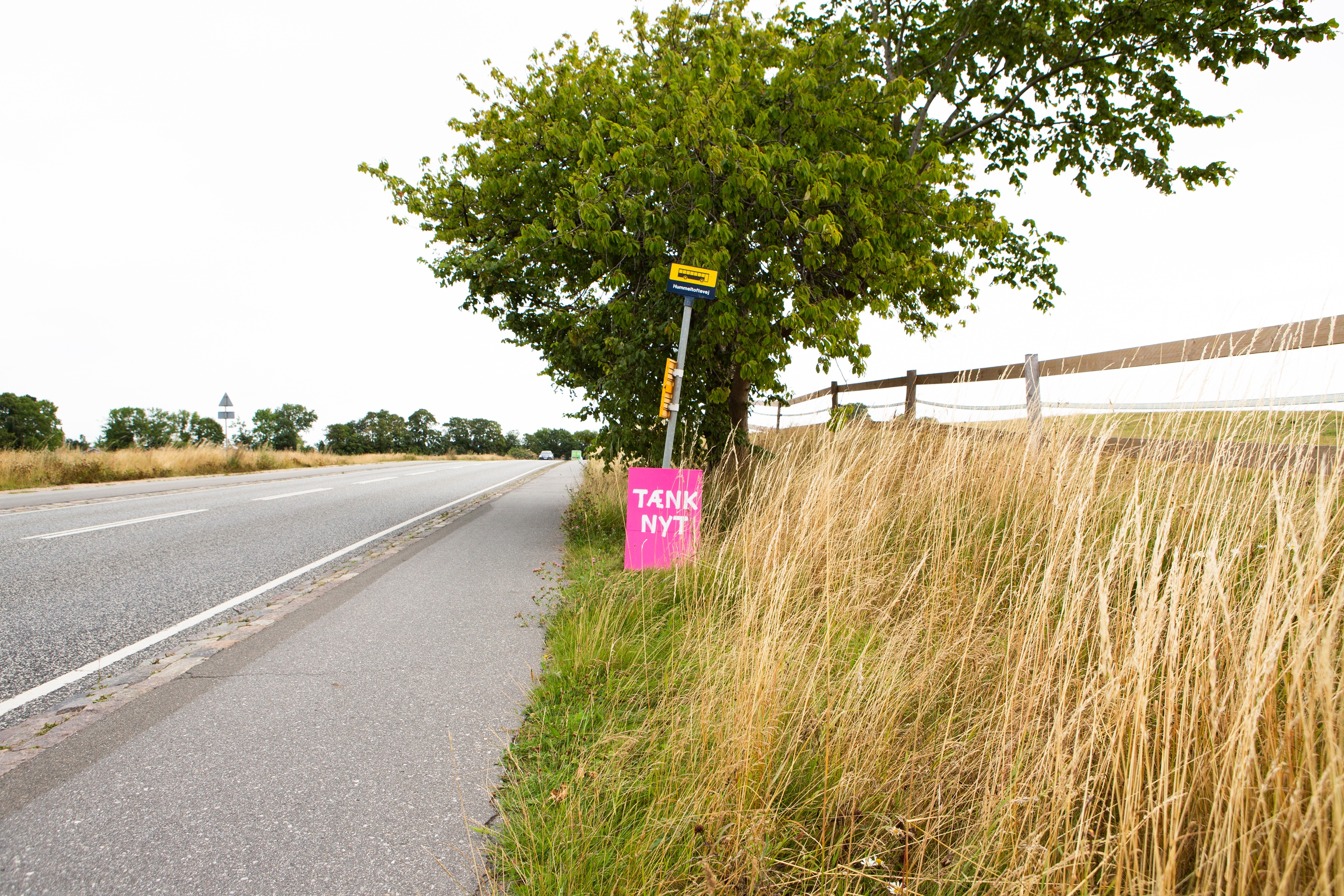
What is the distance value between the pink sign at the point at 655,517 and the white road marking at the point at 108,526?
277 inches

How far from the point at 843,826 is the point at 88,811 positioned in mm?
2705

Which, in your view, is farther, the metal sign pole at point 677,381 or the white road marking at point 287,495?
the white road marking at point 287,495

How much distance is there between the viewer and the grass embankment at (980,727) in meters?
1.50

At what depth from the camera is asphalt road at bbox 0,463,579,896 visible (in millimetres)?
2020

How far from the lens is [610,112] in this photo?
30.8 ft

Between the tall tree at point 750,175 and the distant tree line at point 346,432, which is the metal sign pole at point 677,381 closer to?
the tall tree at point 750,175

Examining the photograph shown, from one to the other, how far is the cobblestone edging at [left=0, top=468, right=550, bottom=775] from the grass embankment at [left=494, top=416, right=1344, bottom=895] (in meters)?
2.12

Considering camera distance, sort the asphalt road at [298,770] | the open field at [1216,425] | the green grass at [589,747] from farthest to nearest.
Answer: the open field at [1216,425] < the asphalt road at [298,770] < the green grass at [589,747]

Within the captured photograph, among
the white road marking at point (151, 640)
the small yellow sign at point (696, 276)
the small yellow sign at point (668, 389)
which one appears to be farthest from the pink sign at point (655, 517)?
the white road marking at point (151, 640)

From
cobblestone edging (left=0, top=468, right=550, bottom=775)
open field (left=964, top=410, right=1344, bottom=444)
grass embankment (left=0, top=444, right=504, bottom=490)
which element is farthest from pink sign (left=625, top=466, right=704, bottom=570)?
grass embankment (left=0, top=444, right=504, bottom=490)

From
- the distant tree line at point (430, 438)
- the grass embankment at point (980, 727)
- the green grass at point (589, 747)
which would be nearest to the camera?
the grass embankment at point (980, 727)

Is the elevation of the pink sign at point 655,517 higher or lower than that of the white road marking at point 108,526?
higher

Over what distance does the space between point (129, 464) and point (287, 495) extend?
31.6ft

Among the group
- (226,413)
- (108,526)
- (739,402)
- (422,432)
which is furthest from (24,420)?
(739,402)
